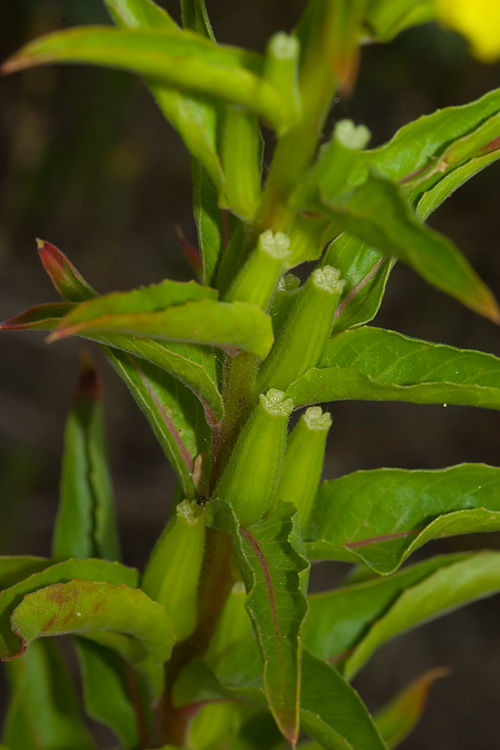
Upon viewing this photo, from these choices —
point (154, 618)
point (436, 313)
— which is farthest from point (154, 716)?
point (436, 313)

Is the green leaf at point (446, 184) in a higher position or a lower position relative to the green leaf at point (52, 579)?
higher

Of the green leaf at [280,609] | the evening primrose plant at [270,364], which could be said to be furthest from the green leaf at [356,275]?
the green leaf at [280,609]

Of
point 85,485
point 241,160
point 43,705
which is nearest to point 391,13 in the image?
point 241,160

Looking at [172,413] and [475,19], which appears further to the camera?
[172,413]

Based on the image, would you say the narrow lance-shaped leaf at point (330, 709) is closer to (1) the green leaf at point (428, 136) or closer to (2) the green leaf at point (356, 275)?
(2) the green leaf at point (356, 275)

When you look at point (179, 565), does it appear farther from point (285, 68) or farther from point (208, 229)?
point (285, 68)

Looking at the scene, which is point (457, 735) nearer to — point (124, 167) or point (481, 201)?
point (481, 201)

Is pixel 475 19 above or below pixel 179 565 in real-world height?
above
